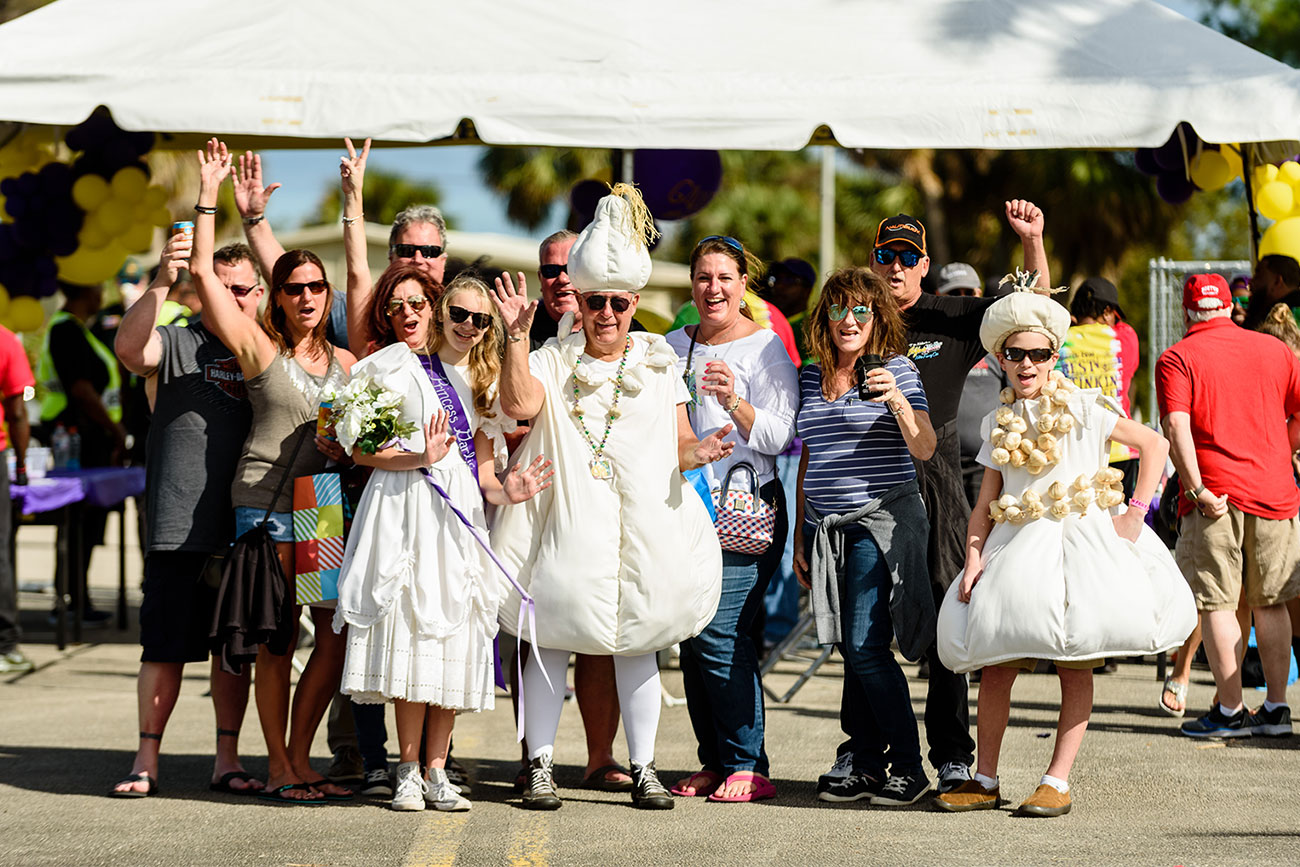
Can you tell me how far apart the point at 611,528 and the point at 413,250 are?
169 centimetres

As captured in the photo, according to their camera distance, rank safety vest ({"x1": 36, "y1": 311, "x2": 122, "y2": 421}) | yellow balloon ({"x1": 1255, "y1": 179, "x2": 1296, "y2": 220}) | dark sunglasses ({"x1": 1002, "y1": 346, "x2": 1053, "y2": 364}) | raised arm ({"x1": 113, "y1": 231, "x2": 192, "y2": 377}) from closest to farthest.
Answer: dark sunglasses ({"x1": 1002, "y1": 346, "x2": 1053, "y2": 364}), raised arm ({"x1": 113, "y1": 231, "x2": 192, "y2": 377}), yellow balloon ({"x1": 1255, "y1": 179, "x2": 1296, "y2": 220}), safety vest ({"x1": 36, "y1": 311, "x2": 122, "y2": 421})

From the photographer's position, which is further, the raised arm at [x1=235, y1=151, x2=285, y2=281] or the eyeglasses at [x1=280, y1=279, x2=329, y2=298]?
the raised arm at [x1=235, y1=151, x2=285, y2=281]

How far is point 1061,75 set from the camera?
774cm

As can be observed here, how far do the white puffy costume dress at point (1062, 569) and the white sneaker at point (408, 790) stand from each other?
1.90m

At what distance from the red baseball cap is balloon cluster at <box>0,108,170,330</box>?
21.0 feet

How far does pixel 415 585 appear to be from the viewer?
523cm

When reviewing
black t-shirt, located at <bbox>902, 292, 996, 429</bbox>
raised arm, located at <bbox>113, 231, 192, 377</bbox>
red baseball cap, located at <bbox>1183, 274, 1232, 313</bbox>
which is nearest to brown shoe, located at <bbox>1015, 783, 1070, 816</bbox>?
black t-shirt, located at <bbox>902, 292, 996, 429</bbox>

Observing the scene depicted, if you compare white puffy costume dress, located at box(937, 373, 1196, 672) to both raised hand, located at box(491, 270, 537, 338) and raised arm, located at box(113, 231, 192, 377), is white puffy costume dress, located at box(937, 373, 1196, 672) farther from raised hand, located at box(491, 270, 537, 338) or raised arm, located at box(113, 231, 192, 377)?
raised arm, located at box(113, 231, 192, 377)

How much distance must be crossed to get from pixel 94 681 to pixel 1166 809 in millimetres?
5653

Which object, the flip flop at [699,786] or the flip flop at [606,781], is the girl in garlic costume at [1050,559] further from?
the flip flop at [606,781]

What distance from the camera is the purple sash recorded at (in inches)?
213

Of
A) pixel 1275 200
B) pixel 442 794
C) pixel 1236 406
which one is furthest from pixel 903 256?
pixel 1275 200

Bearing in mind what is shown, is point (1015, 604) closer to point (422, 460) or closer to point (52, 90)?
point (422, 460)

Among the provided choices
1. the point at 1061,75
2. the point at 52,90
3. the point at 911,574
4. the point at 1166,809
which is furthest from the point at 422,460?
the point at 1061,75
